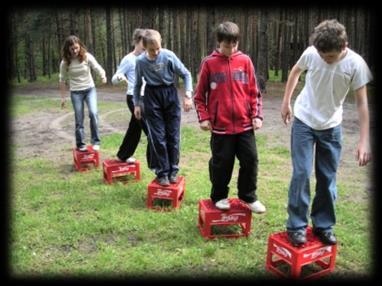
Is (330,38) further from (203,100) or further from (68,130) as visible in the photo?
(68,130)


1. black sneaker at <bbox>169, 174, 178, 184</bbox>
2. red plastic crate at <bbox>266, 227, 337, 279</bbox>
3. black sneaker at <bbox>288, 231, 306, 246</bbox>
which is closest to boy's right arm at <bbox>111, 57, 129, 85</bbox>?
black sneaker at <bbox>169, 174, 178, 184</bbox>

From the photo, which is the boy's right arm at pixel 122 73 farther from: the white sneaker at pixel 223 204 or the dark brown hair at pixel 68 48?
the white sneaker at pixel 223 204

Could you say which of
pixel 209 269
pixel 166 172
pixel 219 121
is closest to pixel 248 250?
pixel 209 269

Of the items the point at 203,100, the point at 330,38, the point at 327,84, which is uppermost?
the point at 330,38

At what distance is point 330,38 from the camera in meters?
3.43

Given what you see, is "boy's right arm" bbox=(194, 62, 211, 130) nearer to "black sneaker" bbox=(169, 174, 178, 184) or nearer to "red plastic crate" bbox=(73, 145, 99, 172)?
"black sneaker" bbox=(169, 174, 178, 184)

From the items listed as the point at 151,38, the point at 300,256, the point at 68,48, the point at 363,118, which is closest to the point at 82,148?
the point at 68,48

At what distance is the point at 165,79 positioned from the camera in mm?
5398

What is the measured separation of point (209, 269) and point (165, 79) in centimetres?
237

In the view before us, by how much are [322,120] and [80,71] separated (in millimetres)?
4660

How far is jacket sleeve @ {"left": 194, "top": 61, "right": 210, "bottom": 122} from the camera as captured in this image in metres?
4.44

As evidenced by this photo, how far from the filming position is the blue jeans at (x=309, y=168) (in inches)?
150

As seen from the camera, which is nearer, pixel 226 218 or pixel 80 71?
pixel 226 218

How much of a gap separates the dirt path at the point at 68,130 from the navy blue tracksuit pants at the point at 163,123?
2866 mm
